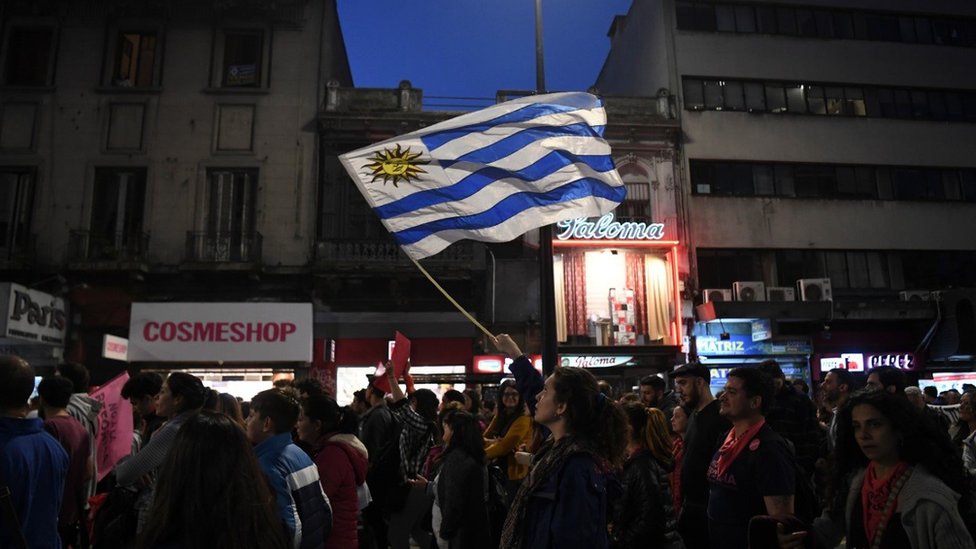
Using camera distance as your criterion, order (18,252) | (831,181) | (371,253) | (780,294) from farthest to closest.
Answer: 1. (831,181)
2. (780,294)
3. (371,253)
4. (18,252)

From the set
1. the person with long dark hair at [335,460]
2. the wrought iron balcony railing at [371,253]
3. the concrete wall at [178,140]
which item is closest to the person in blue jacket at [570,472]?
the person with long dark hair at [335,460]

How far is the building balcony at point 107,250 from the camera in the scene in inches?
681

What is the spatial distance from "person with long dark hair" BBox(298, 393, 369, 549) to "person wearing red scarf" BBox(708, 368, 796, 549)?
246 cm

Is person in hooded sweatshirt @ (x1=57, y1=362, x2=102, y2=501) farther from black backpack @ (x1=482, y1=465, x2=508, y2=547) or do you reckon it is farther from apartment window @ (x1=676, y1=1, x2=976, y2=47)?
apartment window @ (x1=676, y1=1, x2=976, y2=47)

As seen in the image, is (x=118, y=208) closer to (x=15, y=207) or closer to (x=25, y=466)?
(x=15, y=207)

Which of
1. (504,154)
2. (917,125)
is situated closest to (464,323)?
(504,154)

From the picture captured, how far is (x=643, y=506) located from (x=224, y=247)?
54.0 feet

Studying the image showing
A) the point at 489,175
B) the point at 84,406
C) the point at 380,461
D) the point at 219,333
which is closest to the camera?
the point at 84,406

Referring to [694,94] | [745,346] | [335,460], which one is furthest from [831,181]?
[335,460]

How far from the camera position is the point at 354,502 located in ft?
15.2

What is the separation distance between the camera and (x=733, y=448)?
4176 mm

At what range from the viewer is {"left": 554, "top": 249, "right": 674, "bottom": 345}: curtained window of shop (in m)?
19.9

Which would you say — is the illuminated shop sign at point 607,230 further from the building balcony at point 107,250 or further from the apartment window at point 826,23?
the building balcony at point 107,250

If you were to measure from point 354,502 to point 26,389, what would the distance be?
2.16m
